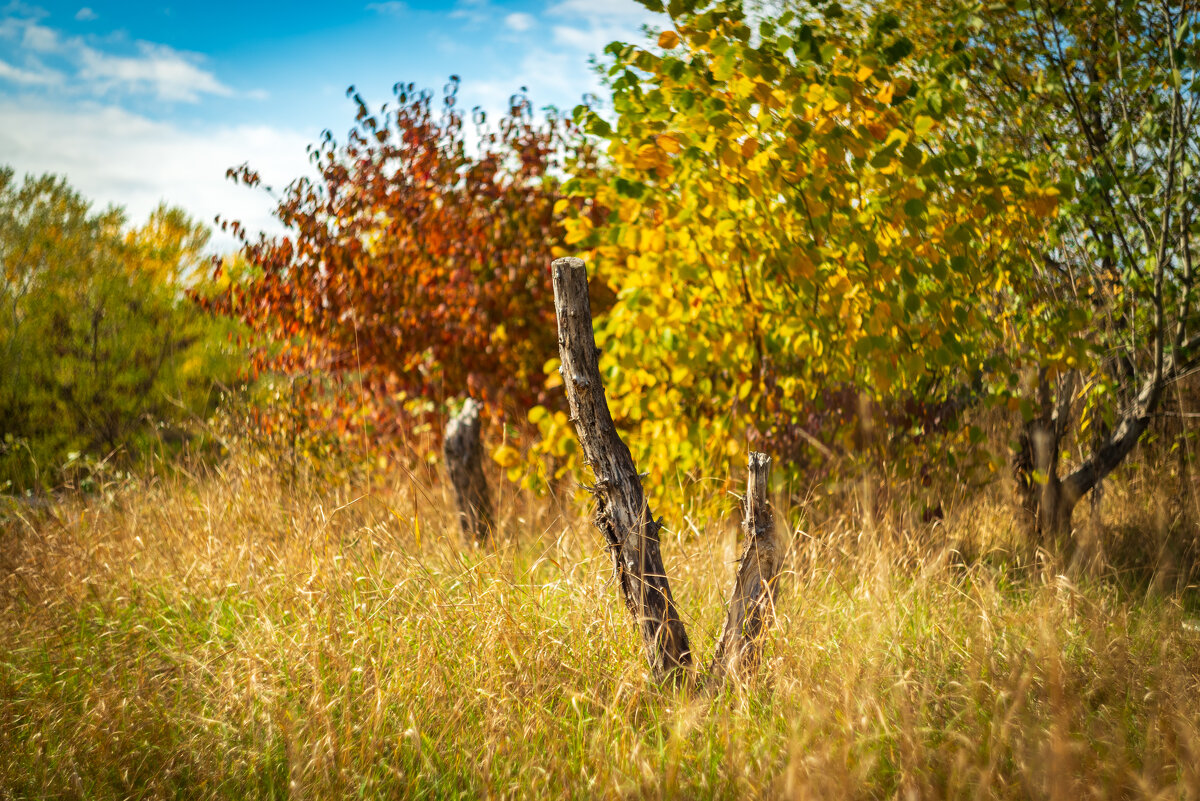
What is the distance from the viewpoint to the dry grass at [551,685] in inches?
78.7

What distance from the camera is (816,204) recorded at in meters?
3.12

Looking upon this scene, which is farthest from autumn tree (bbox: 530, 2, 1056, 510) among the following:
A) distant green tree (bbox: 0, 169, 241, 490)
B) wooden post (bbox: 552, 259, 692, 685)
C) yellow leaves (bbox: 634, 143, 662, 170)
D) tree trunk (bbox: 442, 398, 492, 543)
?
distant green tree (bbox: 0, 169, 241, 490)

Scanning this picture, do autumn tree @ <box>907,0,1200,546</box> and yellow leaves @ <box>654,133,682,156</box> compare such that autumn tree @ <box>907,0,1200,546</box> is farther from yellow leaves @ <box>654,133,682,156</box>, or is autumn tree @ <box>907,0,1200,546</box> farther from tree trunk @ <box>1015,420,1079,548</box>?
yellow leaves @ <box>654,133,682,156</box>

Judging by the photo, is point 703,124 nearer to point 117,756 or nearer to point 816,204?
point 816,204

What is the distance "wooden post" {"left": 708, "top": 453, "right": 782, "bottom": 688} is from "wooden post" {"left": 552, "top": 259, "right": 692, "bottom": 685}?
126 millimetres

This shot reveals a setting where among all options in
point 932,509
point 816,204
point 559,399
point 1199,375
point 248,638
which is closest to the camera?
point 248,638

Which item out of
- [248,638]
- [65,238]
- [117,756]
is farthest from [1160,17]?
[65,238]

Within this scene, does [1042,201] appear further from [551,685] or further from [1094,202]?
[551,685]

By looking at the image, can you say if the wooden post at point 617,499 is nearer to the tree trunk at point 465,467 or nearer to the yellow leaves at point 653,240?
the yellow leaves at point 653,240

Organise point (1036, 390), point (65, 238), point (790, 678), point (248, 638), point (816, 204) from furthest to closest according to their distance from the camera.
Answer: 1. point (65, 238)
2. point (1036, 390)
3. point (816, 204)
4. point (248, 638)
5. point (790, 678)

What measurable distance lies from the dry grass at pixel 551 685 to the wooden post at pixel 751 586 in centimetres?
7

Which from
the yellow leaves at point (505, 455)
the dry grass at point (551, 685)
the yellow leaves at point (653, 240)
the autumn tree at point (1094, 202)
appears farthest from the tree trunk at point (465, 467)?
the autumn tree at point (1094, 202)

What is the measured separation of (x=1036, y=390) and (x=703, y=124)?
2.50 m

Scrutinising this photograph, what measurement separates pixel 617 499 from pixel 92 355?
7.66 m
